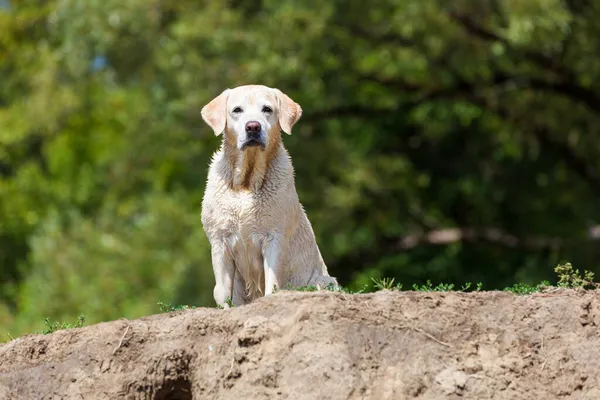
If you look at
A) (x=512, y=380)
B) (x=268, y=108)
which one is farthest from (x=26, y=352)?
(x=512, y=380)

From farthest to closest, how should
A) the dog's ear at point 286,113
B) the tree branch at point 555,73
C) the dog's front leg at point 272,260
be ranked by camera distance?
the tree branch at point 555,73
the dog's ear at point 286,113
the dog's front leg at point 272,260

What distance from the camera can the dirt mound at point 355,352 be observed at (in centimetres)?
877

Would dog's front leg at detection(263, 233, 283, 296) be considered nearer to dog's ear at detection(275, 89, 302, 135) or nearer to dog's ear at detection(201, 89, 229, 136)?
dog's ear at detection(275, 89, 302, 135)

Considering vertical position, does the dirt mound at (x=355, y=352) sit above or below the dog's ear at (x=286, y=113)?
below

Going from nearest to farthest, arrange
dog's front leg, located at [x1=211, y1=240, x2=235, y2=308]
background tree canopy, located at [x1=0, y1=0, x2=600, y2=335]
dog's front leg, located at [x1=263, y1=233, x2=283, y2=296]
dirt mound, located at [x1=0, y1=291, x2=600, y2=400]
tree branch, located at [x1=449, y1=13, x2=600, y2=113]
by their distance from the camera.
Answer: dirt mound, located at [x1=0, y1=291, x2=600, y2=400] < dog's front leg, located at [x1=263, y1=233, x2=283, y2=296] < dog's front leg, located at [x1=211, y1=240, x2=235, y2=308] < background tree canopy, located at [x1=0, y1=0, x2=600, y2=335] < tree branch, located at [x1=449, y1=13, x2=600, y2=113]

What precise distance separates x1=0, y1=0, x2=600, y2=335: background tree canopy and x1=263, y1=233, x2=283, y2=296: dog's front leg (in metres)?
12.3

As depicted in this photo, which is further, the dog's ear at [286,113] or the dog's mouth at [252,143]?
the dog's ear at [286,113]

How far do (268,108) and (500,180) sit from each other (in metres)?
16.2

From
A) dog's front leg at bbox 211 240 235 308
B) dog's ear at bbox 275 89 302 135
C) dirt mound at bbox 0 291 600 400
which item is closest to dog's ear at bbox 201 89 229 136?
dog's ear at bbox 275 89 302 135

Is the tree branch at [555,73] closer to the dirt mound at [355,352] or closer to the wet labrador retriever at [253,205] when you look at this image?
the wet labrador retriever at [253,205]

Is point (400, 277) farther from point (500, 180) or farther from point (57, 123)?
point (57, 123)

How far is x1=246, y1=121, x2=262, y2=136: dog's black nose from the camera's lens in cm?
1038

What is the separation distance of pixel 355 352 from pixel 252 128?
2.43 meters

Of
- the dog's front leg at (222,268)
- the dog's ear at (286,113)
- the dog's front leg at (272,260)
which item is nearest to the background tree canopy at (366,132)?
the dog's ear at (286,113)
